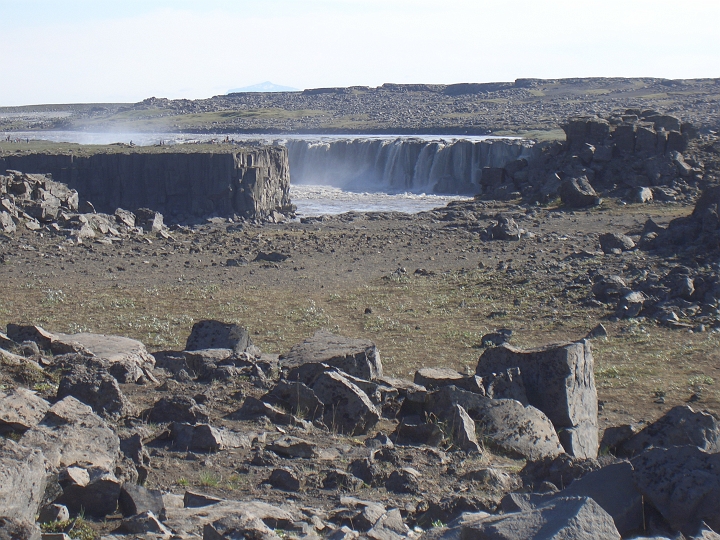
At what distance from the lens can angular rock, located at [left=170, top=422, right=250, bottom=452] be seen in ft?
26.5

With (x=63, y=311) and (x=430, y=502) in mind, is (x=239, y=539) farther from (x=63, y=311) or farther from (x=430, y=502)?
(x=63, y=311)

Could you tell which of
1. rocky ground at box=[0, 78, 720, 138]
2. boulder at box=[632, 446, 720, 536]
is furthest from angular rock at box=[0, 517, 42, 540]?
rocky ground at box=[0, 78, 720, 138]

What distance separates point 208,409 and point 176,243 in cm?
2291

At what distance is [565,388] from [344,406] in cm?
273

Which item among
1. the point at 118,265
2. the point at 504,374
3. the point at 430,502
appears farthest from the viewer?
the point at 118,265

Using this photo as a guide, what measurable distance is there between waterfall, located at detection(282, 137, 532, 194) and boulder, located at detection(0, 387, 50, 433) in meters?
50.1

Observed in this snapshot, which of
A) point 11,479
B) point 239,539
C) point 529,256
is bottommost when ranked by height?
point 529,256

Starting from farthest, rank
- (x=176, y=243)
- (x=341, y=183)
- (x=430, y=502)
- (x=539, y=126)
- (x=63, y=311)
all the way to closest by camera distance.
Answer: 1. (x=539, y=126)
2. (x=341, y=183)
3. (x=176, y=243)
4. (x=63, y=311)
5. (x=430, y=502)

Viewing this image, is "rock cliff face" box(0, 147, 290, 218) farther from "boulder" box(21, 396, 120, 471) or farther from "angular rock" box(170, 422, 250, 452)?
"boulder" box(21, 396, 120, 471)

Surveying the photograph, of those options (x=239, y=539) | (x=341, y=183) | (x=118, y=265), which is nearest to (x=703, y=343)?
(x=239, y=539)

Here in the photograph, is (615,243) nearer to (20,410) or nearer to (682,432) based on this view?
(682,432)

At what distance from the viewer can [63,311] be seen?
767 inches

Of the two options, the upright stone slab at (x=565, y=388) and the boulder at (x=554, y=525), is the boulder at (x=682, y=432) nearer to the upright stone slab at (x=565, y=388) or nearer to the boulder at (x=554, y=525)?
the upright stone slab at (x=565, y=388)

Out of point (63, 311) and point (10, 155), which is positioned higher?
point (10, 155)
